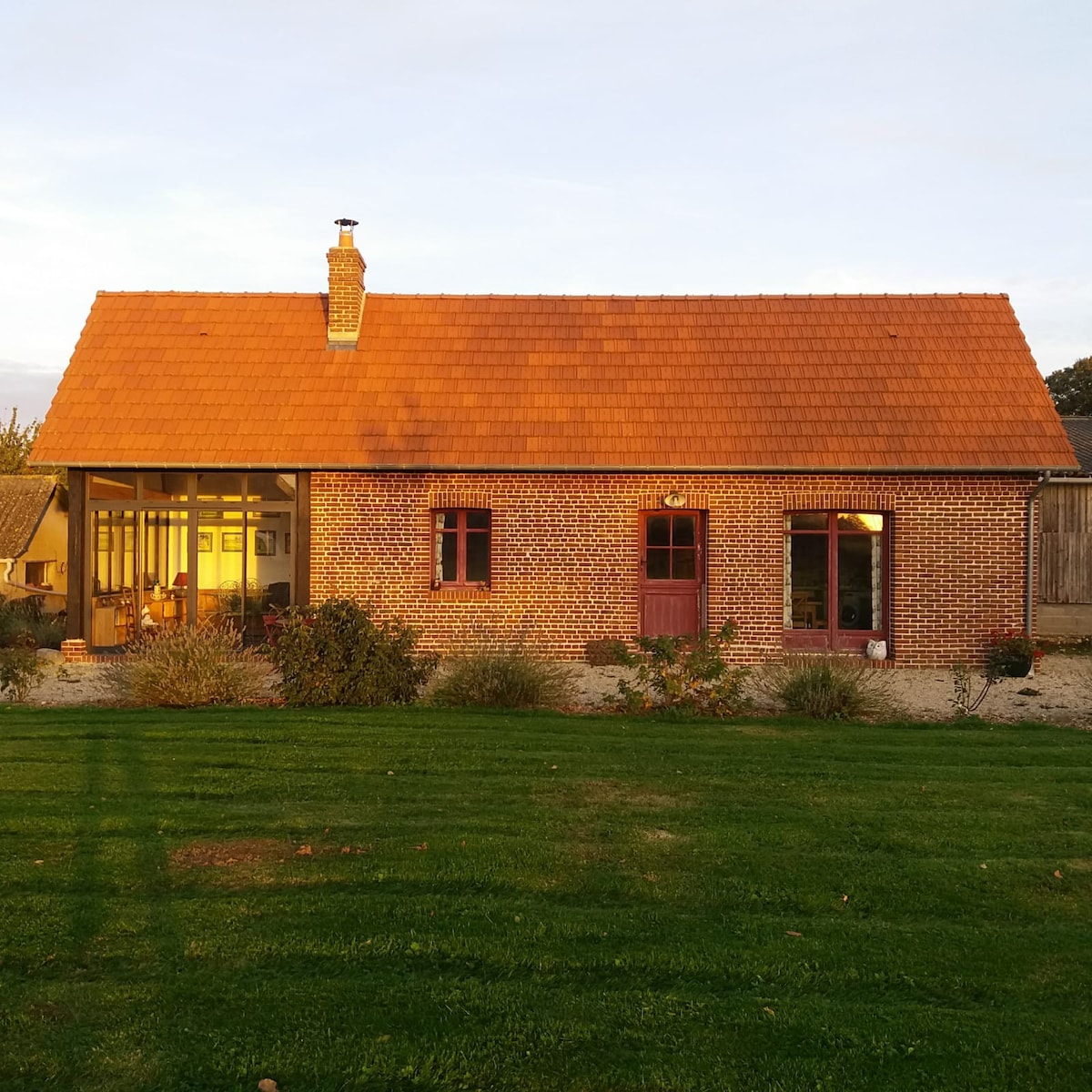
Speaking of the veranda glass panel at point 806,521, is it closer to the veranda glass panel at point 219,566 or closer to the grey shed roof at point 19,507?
the veranda glass panel at point 219,566

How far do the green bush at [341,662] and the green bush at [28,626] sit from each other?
618 centimetres

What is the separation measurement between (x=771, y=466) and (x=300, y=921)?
10.6 m

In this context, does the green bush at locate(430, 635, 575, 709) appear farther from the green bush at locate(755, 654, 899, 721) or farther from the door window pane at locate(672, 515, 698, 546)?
the door window pane at locate(672, 515, 698, 546)

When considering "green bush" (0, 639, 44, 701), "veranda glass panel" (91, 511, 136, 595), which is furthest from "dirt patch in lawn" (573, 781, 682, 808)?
"veranda glass panel" (91, 511, 136, 595)

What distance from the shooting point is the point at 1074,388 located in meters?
44.5

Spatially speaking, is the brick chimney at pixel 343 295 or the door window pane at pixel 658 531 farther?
the brick chimney at pixel 343 295

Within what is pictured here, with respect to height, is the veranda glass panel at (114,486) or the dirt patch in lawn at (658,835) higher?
the veranda glass panel at (114,486)

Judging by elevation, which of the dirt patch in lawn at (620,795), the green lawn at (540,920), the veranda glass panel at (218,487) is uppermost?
the veranda glass panel at (218,487)

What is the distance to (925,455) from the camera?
13875 mm

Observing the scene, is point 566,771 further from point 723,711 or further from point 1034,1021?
point 1034,1021

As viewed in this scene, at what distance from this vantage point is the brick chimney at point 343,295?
51.8ft

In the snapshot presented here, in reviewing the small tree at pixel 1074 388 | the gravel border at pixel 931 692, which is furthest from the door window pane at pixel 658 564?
the small tree at pixel 1074 388

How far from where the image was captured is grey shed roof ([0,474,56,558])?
18453 millimetres

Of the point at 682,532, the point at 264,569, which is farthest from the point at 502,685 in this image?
the point at 264,569
